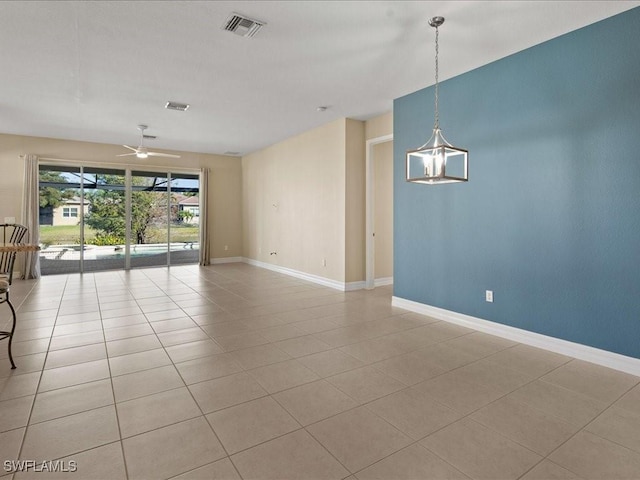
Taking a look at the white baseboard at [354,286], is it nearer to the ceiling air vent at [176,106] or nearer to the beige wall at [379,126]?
the beige wall at [379,126]

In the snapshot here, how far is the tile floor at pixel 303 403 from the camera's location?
180 cm

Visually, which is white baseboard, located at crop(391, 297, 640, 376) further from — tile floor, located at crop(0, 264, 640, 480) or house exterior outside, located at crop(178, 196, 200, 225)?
house exterior outside, located at crop(178, 196, 200, 225)

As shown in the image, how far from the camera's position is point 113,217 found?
8.45m

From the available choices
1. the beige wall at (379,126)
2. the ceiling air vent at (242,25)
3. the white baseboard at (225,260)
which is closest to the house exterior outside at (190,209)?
the white baseboard at (225,260)

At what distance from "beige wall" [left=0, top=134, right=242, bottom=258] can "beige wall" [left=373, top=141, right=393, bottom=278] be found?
4.74m

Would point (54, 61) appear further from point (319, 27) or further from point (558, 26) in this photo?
point (558, 26)

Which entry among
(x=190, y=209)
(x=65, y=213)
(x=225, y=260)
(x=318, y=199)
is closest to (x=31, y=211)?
(x=65, y=213)

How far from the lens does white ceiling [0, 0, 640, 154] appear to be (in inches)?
114

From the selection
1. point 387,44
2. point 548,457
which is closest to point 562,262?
point 548,457

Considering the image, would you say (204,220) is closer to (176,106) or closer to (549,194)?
(176,106)

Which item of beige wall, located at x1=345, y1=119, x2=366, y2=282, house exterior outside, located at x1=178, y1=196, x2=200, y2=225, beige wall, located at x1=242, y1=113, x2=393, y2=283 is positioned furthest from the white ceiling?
house exterior outside, located at x1=178, y1=196, x2=200, y2=225

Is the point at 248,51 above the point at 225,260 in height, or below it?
above

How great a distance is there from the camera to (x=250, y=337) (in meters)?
3.70

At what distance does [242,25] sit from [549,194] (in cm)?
325
